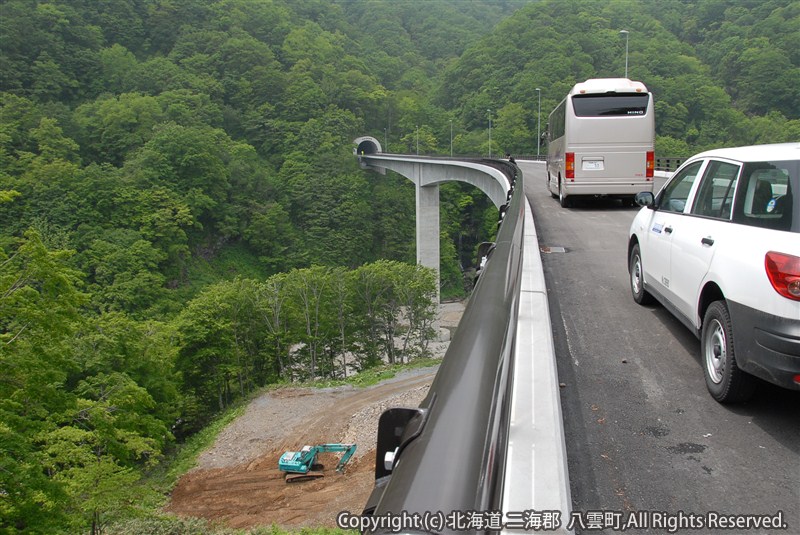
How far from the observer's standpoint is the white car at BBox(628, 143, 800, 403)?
11.6 ft

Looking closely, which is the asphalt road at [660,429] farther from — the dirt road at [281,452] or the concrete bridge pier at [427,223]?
the concrete bridge pier at [427,223]

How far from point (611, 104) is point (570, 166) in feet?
5.79

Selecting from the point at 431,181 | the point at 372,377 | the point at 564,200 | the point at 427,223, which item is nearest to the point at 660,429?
the point at 564,200

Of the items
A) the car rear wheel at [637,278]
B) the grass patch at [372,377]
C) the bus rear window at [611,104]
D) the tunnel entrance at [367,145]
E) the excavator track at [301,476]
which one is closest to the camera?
the car rear wheel at [637,278]

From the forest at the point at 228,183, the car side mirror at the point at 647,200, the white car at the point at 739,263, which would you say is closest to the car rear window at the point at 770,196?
the white car at the point at 739,263

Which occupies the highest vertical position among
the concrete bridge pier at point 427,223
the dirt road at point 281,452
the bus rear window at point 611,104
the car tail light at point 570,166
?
the bus rear window at point 611,104

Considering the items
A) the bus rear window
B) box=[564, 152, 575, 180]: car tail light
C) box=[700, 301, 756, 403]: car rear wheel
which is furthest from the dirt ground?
box=[700, 301, 756, 403]: car rear wheel

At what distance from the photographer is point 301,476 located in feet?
63.5

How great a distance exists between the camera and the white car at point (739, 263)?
353 centimetres

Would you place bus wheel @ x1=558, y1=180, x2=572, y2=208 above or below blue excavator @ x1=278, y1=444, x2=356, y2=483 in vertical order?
above

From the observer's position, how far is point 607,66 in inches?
3684

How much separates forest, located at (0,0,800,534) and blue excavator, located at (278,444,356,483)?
4260mm

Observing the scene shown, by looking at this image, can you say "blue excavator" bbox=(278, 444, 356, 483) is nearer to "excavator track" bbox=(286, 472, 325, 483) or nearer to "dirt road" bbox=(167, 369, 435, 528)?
"excavator track" bbox=(286, 472, 325, 483)

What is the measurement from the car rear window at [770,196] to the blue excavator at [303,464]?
56.9 ft
